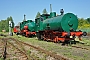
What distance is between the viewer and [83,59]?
884 centimetres

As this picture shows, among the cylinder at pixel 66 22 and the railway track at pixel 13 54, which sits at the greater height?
the cylinder at pixel 66 22

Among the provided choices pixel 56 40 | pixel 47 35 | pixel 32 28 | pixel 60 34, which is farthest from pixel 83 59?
pixel 32 28

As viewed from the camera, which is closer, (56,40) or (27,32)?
(56,40)

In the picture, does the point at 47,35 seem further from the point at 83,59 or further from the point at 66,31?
the point at 83,59

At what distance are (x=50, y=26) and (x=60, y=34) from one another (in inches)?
129

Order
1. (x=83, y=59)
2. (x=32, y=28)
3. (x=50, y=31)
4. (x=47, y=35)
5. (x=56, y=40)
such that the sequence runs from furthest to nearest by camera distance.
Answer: (x=32, y=28) → (x=47, y=35) → (x=50, y=31) → (x=56, y=40) → (x=83, y=59)

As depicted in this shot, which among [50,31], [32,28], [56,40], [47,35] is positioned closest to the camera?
[56,40]

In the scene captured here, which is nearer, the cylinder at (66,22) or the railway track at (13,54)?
the railway track at (13,54)

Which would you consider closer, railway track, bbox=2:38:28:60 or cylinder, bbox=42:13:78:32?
railway track, bbox=2:38:28:60

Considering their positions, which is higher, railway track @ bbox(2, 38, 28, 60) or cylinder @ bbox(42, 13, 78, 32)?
cylinder @ bbox(42, 13, 78, 32)

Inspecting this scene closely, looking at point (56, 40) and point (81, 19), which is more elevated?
point (81, 19)

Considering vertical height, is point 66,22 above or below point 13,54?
above

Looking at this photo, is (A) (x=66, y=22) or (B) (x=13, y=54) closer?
(B) (x=13, y=54)

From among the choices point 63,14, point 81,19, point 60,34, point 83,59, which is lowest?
point 83,59
